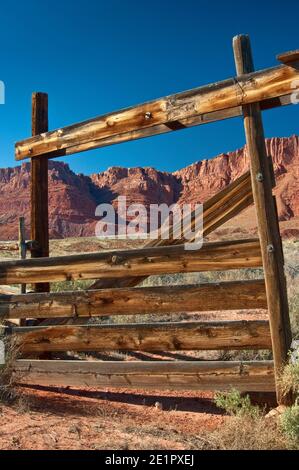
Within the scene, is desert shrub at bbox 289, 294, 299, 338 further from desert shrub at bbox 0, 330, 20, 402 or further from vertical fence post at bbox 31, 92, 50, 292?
desert shrub at bbox 0, 330, 20, 402

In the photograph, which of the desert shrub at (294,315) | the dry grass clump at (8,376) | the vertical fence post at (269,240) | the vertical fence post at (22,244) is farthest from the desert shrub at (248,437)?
the vertical fence post at (22,244)

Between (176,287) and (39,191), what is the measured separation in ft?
7.61

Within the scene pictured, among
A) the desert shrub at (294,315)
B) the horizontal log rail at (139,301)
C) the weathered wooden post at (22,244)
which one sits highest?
the weathered wooden post at (22,244)

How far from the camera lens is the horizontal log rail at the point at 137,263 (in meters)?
4.23

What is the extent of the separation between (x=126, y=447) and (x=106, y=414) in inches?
39.6

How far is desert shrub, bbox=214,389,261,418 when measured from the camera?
371 cm

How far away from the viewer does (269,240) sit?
397 cm

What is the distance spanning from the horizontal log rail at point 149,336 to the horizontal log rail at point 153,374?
148 mm

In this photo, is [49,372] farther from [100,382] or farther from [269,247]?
[269,247]

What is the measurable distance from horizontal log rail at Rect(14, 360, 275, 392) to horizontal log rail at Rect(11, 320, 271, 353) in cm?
15

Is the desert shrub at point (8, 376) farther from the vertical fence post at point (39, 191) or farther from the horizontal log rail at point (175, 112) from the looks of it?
the horizontal log rail at point (175, 112)

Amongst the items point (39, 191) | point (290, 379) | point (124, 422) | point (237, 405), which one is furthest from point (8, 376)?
point (290, 379)

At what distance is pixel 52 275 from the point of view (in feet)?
16.6
